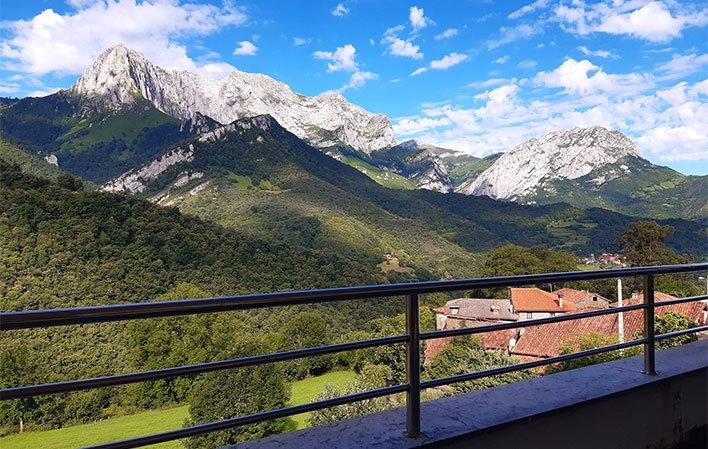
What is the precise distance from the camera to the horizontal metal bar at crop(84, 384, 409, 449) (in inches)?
54.3

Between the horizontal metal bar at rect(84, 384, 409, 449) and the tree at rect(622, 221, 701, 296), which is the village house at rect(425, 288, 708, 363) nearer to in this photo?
the tree at rect(622, 221, 701, 296)

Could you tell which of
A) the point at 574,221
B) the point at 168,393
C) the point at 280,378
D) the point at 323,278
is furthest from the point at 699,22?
the point at 574,221

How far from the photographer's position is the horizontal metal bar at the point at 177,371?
4.18 feet

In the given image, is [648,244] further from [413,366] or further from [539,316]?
[413,366]

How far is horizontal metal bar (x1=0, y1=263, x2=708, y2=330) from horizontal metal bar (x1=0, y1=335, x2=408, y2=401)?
15 cm

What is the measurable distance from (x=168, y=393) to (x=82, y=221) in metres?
23.7

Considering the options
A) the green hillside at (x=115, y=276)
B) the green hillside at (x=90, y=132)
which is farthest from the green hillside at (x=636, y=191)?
the green hillside at (x=90, y=132)

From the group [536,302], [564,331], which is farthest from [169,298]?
[536,302]

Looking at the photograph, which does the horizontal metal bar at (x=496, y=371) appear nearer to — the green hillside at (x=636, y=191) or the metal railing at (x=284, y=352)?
the metal railing at (x=284, y=352)

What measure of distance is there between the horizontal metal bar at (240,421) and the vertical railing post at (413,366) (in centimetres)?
4

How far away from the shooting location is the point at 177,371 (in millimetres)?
1448

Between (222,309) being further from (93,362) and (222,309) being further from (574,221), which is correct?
(574,221)

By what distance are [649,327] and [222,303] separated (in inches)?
92.5

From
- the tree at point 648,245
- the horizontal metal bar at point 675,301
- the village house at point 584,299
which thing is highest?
the horizontal metal bar at point 675,301
